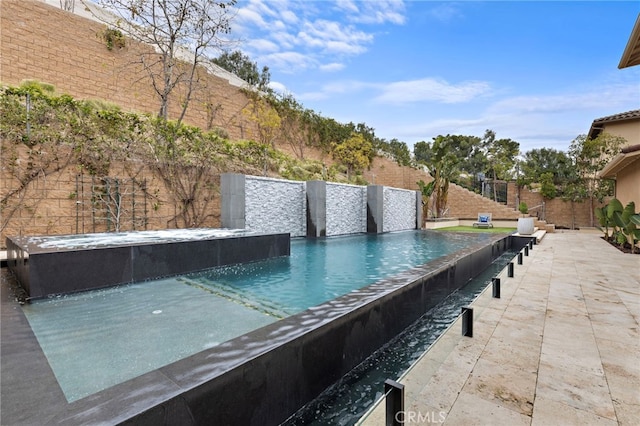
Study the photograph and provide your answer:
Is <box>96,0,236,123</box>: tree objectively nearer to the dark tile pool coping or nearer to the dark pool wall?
the dark pool wall

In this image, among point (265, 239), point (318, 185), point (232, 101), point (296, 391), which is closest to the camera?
point (296, 391)

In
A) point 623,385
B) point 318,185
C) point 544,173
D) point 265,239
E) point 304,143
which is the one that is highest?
point 304,143

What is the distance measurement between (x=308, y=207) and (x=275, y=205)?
1511 millimetres

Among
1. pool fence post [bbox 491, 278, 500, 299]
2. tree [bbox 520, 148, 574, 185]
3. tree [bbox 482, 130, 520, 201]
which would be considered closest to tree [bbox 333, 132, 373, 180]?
tree [bbox 482, 130, 520, 201]

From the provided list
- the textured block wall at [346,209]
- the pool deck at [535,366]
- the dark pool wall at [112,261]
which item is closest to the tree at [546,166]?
the textured block wall at [346,209]

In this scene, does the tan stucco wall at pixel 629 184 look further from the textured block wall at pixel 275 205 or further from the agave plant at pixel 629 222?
the textured block wall at pixel 275 205

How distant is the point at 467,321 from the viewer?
321 centimetres

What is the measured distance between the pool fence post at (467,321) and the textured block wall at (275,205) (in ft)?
23.3

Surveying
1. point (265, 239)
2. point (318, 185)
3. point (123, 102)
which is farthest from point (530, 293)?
point (123, 102)

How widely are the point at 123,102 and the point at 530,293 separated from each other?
628 inches

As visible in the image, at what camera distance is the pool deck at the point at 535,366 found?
2031mm

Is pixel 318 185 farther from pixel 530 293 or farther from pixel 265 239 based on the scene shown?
pixel 530 293

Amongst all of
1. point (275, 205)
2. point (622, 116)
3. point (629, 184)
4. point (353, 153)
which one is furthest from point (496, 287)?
point (622, 116)

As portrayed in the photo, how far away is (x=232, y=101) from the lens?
59.3 ft
